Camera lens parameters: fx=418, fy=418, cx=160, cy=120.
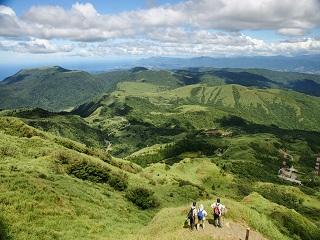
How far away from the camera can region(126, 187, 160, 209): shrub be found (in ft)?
296

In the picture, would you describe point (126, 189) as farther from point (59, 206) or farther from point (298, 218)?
point (298, 218)

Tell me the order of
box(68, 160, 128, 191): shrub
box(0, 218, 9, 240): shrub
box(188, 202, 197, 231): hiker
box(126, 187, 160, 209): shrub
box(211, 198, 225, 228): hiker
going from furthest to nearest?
box(68, 160, 128, 191): shrub → box(126, 187, 160, 209): shrub → box(211, 198, 225, 228): hiker → box(188, 202, 197, 231): hiker → box(0, 218, 9, 240): shrub

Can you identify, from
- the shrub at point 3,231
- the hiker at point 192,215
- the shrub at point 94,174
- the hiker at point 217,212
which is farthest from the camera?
the shrub at point 94,174

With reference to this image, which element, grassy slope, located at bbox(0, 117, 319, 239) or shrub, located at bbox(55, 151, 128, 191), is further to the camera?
shrub, located at bbox(55, 151, 128, 191)

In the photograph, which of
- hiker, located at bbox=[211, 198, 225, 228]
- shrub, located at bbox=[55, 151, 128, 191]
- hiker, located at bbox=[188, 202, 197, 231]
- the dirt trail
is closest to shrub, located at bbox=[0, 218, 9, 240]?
the dirt trail

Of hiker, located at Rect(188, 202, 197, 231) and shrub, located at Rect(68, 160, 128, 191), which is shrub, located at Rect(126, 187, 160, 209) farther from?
hiker, located at Rect(188, 202, 197, 231)

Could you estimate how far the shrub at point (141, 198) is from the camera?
90250 mm

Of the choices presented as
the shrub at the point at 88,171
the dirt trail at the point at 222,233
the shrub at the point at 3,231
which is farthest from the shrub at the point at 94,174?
the shrub at the point at 3,231

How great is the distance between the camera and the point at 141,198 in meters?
91.2

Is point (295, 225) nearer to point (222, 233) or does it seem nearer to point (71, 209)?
point (222, 233)

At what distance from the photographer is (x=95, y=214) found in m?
66.6

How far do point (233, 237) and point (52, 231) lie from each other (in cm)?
2417

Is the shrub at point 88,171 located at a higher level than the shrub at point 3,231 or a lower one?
lower

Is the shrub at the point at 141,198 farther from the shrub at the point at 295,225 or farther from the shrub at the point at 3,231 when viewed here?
the shrub at the point at 3,231
